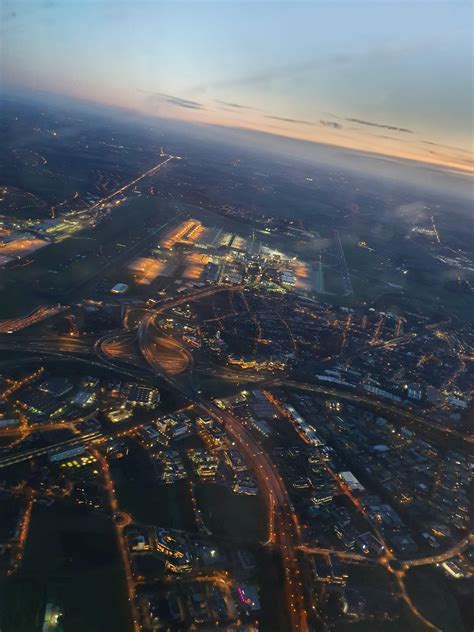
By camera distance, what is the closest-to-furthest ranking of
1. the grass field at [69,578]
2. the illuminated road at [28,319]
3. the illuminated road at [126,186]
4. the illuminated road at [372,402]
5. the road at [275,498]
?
the grass field at [69,578] < the road at [275,498] < the illuminated road at [372,402] < the illuminated road at [28,319] < the illuminated road at [126,186]

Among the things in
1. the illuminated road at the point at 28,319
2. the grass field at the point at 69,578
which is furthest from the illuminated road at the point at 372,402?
the illuminated road at the point at 28,319

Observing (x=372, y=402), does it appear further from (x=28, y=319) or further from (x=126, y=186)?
(x=126, y=186)

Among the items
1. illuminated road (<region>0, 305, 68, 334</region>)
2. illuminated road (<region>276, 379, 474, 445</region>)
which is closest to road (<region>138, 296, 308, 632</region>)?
illuminated road (<region>276, 379, 474, 445</region>)

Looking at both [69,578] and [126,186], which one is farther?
[126,186]

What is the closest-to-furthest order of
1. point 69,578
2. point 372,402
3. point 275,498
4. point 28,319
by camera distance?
1. point 69,578
2. point 275,498
3. point 372,402
4. point 28,319

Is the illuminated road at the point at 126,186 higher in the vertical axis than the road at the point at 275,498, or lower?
higher

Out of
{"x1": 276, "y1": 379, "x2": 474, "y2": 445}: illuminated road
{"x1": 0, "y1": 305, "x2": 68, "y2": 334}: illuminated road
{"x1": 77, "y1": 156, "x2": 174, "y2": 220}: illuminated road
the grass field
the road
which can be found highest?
{"x1": 77, "y1": 156, "x2": 174, "y2": 220}: illuminated road

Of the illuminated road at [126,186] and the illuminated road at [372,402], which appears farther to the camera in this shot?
the illuminated road at [126,186]

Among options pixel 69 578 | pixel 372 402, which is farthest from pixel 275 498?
pixel 372 402

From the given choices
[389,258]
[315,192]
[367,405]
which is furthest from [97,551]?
[315,192]

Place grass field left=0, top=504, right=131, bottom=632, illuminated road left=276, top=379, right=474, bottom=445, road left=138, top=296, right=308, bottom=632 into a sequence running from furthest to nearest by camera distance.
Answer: illuminated road left=276, top=379, right=474, bottom=445 < road left=138, top=296, right=308, bottom=632 < grass field left=0, top=504, right=131, bottom=632

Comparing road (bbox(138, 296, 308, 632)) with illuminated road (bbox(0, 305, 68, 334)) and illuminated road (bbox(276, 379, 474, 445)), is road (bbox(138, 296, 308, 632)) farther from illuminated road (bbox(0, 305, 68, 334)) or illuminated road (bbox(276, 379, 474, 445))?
illuminated road (bbox(0, 305, 68, 334))

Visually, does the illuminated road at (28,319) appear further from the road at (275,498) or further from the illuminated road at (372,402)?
the illuminated road at (372,402)

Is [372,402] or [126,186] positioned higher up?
[126,186]
